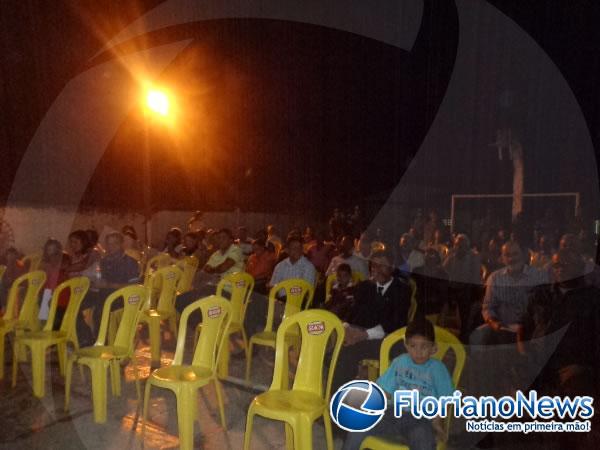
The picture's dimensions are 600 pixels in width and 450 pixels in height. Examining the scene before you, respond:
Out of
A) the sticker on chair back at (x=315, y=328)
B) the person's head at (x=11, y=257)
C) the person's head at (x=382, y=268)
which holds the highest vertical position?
the person's head at (x=382, y=268)

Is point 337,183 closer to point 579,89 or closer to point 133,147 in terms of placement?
point 133,147

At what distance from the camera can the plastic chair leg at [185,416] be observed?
129 inches

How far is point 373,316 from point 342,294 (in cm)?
86

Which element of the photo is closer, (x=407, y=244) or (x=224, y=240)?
(x=224, y=240)

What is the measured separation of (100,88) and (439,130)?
1275 centimetres

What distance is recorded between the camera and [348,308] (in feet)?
16.0

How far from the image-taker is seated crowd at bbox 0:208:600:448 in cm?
354

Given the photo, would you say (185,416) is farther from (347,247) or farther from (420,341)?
(347,247)

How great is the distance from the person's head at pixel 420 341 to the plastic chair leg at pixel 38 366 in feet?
Result: 11.4

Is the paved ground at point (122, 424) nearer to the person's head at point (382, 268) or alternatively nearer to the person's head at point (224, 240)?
the person's head at point (382, 268)

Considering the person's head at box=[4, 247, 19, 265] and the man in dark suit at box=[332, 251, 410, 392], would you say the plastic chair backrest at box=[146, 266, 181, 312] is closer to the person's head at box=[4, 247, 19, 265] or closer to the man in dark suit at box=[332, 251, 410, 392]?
the person's head at box=[4, 247, 19, 265]

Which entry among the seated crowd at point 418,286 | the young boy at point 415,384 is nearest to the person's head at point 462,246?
the seated crowd at point 418,286

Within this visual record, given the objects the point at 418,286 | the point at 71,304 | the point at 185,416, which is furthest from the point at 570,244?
the point at 71,304

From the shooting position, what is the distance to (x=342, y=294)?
505cm
